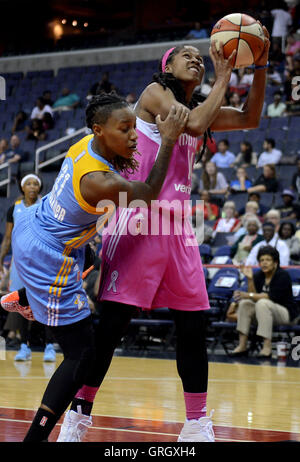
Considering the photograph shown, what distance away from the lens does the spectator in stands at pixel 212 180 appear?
1278 cm

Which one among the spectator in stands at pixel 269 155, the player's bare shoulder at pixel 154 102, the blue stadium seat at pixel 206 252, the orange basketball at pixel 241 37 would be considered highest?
the spectator in stands at pixel 269 155

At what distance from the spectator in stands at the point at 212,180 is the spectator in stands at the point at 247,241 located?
196 cm

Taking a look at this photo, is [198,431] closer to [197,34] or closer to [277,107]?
[277,107]

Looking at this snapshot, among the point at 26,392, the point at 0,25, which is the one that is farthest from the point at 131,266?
the point at 0,25

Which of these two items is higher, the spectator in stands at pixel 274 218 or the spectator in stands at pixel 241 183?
the spectator in stands at pixel 241 183

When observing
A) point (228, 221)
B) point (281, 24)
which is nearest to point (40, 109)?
point (281, 24)

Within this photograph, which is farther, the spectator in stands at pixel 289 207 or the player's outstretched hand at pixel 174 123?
the spectator in stands at pixel 289 207

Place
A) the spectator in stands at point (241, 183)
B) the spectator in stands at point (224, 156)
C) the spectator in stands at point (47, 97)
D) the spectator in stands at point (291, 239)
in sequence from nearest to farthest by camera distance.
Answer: the spectator in stands at point (291, 239) < the spectator in stands at point (241, 183) < the spectator in stands at point (224, 156) < the spectator in stands at point (47, 97)

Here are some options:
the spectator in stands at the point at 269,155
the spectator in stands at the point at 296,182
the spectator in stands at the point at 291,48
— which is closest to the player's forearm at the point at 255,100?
the spectator in stands at the point at 296,182

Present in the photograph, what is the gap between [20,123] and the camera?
1814cm

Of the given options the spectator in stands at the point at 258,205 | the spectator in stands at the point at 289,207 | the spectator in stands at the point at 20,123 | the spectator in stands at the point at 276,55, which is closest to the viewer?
the spectator in stands at the point at 289,207

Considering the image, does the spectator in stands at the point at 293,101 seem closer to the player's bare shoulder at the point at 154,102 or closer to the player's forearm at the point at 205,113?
the player's bare shoulder at the point at 154,102

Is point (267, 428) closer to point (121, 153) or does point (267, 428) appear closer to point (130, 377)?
point (121, 153)

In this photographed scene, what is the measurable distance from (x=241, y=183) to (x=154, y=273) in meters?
8.89
